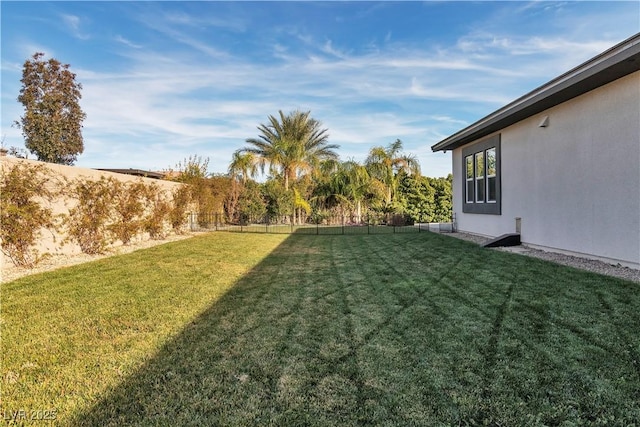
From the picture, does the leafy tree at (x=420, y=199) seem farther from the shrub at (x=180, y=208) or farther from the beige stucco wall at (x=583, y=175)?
the shrub at (x=180, y=208)

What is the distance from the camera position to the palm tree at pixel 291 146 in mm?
18625

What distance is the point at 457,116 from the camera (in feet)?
52.9

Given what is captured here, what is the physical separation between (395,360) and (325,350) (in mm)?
559

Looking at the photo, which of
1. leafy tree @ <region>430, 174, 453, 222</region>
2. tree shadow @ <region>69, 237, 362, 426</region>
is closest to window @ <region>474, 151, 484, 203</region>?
leafy tree @ <region>430, 174, 453, 222</region>

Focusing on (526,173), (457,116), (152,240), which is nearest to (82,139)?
(152,240)

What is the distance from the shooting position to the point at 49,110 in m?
23.2

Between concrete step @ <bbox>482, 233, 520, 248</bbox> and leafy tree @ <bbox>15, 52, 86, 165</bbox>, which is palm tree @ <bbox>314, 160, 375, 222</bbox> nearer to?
concrete step @ <bbox>482, 233, 520, 248</bbox>

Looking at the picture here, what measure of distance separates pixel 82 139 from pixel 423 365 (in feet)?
96.0

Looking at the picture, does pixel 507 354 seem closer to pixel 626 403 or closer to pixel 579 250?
pixel 626 403

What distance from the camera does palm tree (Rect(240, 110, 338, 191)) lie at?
18.6 metres

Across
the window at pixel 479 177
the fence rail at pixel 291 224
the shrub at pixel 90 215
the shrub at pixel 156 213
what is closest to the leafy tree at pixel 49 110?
the fence rail at pixel 291 224

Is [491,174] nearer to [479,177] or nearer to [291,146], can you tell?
[479,177]

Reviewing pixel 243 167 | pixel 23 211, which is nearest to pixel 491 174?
pixel 23 211

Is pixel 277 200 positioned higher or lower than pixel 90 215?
higher
